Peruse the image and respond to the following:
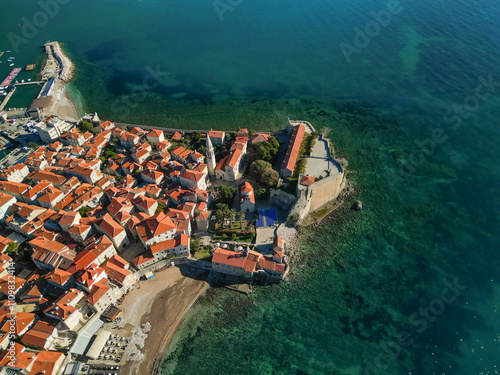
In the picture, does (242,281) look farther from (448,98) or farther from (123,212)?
(448,98)

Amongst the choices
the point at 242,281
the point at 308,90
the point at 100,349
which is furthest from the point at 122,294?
the point at 308,90

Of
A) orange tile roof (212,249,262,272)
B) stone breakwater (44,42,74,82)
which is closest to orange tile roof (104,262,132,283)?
orange tile roof (212,249,262,272)

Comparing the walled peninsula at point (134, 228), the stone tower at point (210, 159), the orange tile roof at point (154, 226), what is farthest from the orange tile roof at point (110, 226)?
the stone tower at point (210, 159)

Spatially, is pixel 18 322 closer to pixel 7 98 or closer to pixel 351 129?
pixel 7 98

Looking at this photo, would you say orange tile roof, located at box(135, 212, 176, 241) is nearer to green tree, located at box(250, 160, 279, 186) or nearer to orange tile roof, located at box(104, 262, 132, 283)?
orange tile roof, located at box(104, 262, 132, 283)

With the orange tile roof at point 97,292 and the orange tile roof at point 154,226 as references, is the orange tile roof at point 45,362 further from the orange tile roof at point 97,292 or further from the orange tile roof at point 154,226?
the orange tile roof at point 154,226
